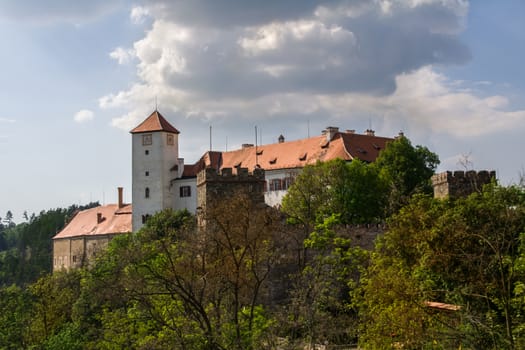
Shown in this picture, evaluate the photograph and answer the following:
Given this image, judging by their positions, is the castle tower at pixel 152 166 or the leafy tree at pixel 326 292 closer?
the leafy tree at pixel 326 292

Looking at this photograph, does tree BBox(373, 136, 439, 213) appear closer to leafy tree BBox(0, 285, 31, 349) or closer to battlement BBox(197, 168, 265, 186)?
battlement BBox(197, 168, 265, 186)

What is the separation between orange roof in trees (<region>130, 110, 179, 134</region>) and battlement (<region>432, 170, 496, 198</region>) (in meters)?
34.4

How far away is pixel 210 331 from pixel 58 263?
2604 inches

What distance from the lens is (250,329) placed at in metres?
24.5

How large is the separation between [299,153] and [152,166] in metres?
13.2

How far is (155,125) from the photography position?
230 ft

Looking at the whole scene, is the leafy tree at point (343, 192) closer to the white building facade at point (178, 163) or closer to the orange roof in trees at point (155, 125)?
the white building facade at point (178, 163)

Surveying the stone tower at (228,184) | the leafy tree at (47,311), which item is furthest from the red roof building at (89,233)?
the stone tower at (228,184)

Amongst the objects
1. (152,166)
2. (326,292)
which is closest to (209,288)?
(326,292)

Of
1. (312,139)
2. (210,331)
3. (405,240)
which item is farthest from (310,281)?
(312,139)

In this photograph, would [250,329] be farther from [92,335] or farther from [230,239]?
[92,335]

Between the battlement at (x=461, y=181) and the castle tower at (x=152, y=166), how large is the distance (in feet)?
106

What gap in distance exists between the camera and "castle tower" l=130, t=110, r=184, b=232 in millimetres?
68125

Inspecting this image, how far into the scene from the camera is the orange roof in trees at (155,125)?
69.9 m
